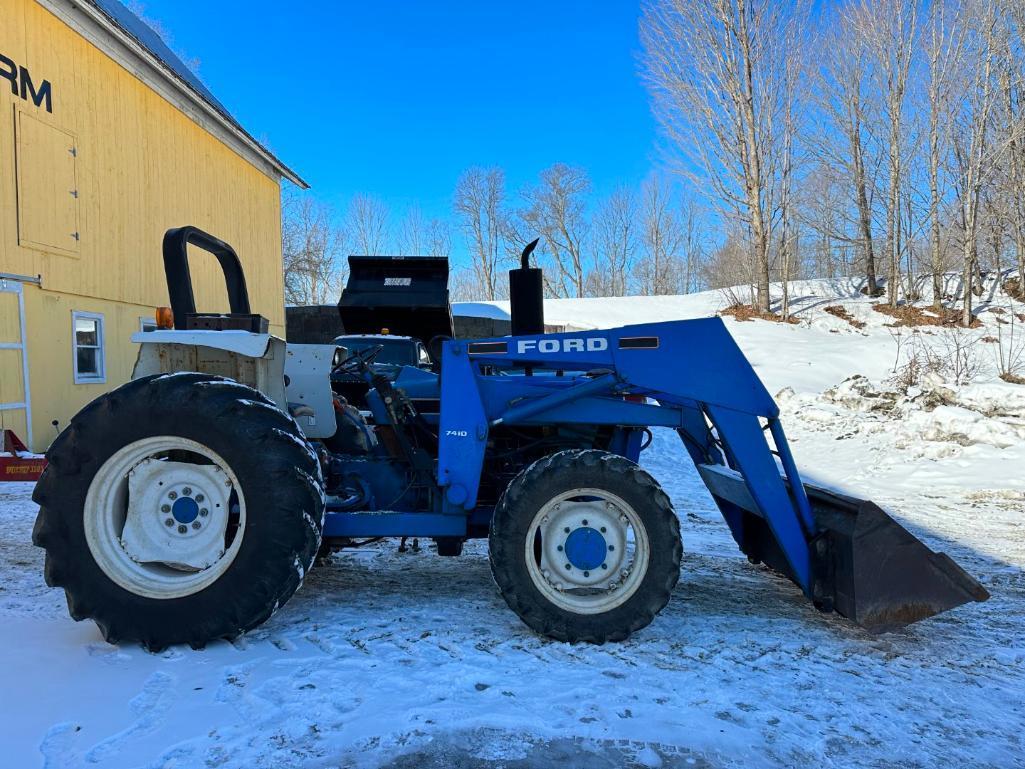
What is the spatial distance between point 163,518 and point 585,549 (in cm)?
202

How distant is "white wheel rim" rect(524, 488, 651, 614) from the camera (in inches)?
127

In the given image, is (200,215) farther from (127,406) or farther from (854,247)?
(854,247)

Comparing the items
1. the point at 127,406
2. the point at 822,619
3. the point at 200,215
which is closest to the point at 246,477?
the point at 127,406

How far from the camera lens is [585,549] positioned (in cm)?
326

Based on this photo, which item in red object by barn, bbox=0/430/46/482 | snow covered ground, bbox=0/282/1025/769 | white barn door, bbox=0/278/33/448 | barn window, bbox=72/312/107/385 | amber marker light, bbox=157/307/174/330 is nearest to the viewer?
snow covered ground, bbox=0/282/1025/769

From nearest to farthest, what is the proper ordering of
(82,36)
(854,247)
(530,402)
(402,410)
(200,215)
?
1. (530,402)
2. (402,410)
3. (82,36)
4. (200,215)
5. (854,247)

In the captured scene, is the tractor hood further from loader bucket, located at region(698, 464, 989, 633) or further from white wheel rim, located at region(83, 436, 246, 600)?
loader bucket, located at region(698, 464, 989, 633)

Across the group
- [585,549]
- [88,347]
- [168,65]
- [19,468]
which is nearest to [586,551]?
[585,549]

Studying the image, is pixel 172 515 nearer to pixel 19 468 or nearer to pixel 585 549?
pixel 585 549

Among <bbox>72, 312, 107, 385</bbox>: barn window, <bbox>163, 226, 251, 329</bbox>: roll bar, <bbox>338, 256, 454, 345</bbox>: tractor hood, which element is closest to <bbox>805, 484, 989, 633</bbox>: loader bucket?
<bbox>163, 226, 251, 329</bbox>: roll bar

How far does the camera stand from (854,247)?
2991cm

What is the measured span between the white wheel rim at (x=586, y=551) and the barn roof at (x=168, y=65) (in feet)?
37.7

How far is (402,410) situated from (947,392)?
33.2 ft

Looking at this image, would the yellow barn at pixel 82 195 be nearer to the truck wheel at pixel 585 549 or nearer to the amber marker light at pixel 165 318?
the amber marker light at pixel 165 318
